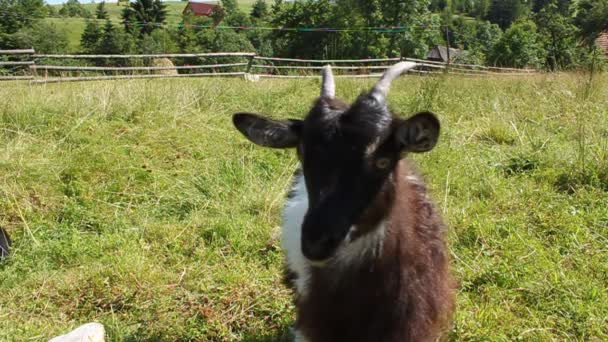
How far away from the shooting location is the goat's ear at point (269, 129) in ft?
8.33

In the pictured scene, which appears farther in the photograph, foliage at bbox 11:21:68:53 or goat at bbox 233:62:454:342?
foliage at bbox 11:21:68:53

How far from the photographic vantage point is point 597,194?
16.0 ft

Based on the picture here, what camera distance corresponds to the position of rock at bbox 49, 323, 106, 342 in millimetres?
3129

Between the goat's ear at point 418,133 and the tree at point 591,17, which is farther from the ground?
the tree at point 591,17

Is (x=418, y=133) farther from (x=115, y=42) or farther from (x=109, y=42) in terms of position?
(x=109, y=42)

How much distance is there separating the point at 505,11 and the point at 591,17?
3078 inches

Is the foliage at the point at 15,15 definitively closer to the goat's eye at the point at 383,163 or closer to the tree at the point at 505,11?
the goat's eye at the point at 383,163

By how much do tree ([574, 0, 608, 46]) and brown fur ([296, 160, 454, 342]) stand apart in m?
26.0

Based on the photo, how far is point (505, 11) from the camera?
334 ft

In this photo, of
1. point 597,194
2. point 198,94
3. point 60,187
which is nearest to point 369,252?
point 597,194

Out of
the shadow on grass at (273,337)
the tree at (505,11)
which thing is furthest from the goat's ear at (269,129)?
the tree at (505,11)

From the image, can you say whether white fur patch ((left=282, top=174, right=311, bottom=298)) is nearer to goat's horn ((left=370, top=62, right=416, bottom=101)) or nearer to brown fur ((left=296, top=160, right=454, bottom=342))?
brown fur ((left=296, top=160, right=454, bottom=342))

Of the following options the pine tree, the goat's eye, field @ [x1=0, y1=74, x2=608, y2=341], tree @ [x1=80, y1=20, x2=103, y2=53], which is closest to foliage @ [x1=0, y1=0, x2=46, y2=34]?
tree @ [x1=80, y1=20, x2=103, y2=53]

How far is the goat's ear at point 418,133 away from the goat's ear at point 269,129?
0.53m
